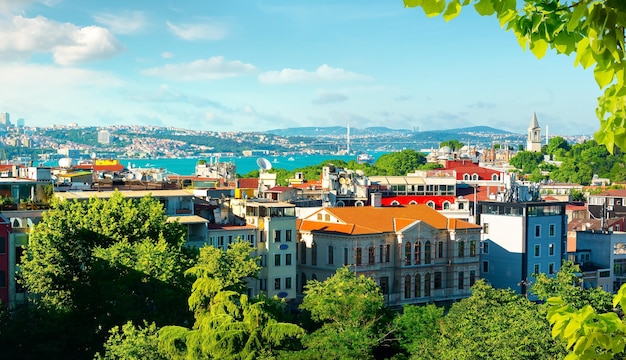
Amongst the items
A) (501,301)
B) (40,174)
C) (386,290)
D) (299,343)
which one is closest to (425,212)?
(386,290)

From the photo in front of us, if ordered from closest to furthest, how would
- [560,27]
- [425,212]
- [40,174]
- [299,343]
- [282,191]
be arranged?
[560,27]
[299,343]
[40,174]
[425,212]
[282,191]

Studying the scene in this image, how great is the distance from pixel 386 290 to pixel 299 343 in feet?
57.1

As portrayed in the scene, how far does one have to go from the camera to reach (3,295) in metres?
35.1

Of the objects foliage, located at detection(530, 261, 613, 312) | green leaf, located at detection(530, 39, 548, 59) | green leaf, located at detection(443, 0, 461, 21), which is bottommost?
foliage, located at detection(530, 261, 613, 312)

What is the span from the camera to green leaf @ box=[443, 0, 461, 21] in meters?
5.30

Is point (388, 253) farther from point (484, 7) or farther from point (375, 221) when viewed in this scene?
point (484, 7)

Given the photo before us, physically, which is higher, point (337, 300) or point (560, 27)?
point (560, 27)

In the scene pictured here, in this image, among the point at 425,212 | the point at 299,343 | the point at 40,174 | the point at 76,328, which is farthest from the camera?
the point at 425,212

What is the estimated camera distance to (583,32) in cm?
531

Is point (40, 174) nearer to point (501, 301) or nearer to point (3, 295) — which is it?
point (3, 295)

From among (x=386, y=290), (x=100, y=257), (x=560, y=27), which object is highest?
(x=560, y=27)

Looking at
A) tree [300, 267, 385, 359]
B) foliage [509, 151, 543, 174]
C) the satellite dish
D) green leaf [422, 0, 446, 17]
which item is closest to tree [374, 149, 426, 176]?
the satellite dish

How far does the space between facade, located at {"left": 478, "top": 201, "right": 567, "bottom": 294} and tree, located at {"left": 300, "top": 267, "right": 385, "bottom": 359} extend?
51.9 ft

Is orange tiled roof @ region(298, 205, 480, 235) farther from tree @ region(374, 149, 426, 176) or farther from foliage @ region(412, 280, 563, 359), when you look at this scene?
tree @ region(374, 149, 426, 176)
